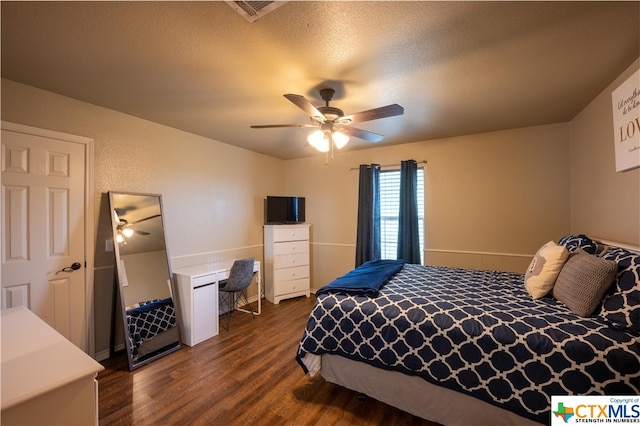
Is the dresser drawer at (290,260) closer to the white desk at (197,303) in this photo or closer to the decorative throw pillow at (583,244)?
the white desk at (197,303)

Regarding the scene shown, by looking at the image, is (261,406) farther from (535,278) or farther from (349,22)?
(349,22)

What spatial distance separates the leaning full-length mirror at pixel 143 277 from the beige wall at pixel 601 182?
13.6 ft

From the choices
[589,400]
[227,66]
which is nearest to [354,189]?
[227,66]

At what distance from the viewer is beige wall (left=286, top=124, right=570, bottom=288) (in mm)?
3143

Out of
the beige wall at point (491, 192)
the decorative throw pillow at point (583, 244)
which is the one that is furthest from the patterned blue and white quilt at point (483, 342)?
the beige wall at point (491, 192)

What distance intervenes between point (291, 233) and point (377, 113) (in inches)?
110

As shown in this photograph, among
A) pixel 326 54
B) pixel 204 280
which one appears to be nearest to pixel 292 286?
pixel 204 280

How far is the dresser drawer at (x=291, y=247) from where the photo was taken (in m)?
4.28

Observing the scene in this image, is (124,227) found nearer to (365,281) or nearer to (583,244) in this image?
(365,281)

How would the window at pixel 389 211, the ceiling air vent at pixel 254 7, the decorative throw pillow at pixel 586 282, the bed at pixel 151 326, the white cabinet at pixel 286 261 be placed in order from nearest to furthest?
the ceiling air vent at pixel 254 7 < the decorative throw pillow at pixel 586 282 < the bed at pixel 151 326 < the window at pixel 389 211 < the white cabinet at pixel 286 261

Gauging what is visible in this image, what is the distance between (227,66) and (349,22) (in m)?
0.95

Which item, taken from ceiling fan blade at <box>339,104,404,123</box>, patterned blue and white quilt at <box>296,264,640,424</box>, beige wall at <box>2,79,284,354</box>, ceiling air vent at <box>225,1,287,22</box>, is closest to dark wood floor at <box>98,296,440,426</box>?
patterned blue and white quilt at <box>296,264,640,424</box>

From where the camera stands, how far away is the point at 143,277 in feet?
9.17

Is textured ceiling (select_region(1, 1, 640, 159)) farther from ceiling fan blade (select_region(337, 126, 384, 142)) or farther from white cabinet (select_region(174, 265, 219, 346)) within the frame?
white cabinet (select_region(174, 265, 219, 346))
